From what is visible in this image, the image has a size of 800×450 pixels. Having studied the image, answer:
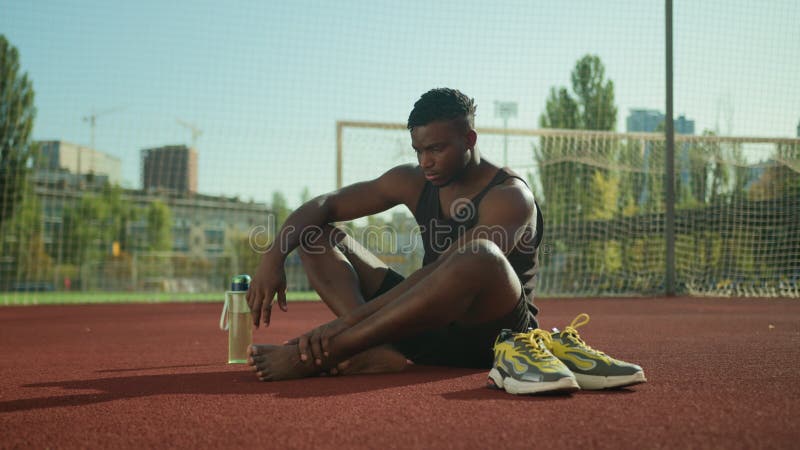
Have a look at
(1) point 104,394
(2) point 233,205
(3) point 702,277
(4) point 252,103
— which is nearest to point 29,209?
(2) point 233,205

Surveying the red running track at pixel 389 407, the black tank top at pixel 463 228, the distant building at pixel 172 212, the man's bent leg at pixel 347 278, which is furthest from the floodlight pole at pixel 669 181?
the distant building at pixel 172 212

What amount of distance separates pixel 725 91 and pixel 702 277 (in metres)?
3.09

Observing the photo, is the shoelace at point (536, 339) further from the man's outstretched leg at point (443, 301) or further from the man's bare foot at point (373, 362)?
the man's bare foot at point (373, 362)

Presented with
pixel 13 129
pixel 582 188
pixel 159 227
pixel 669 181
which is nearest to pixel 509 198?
pixel 669 181

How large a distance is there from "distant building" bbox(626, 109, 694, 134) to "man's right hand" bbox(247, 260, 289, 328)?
9775 millimetres

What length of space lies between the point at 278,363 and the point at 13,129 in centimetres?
2097

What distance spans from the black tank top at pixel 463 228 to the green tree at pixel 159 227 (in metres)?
21.2

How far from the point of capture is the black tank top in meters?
2.75

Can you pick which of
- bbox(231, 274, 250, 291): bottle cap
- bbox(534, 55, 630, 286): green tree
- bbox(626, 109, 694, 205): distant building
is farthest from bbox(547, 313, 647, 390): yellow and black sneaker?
bbox(534, 55, 630, 286): green tree

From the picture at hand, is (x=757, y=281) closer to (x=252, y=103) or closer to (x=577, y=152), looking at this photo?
(x=577, y=152)

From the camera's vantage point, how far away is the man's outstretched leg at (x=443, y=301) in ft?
7.59

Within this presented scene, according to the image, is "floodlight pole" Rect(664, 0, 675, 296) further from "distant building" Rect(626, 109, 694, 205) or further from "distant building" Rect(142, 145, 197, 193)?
"distant building" Rect(142, 145, 197, 193)

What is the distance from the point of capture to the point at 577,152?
12766 millimetres

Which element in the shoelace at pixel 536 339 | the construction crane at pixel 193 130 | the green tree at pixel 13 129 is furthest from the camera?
the green tree at pixel 13 129
